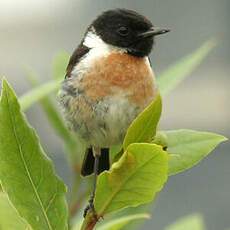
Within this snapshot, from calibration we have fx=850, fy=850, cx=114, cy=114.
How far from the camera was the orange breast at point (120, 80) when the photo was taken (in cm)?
262

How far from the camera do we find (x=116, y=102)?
2625mm

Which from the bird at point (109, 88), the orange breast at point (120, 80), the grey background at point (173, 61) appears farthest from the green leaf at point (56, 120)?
the grey background at point (173, 61)

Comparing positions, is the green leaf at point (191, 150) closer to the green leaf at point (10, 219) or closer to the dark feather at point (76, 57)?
the green leaf at point (10, 219)

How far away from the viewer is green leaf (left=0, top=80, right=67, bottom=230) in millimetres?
1697

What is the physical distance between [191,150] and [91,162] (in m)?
0.84

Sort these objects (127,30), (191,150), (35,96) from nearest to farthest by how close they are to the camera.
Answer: (191,150) → (35,96) → (127,30)

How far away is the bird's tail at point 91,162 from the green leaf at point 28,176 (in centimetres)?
62

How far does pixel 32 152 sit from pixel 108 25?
1.20 metres

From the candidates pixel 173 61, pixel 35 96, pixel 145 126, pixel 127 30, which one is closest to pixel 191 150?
pixel 145 126

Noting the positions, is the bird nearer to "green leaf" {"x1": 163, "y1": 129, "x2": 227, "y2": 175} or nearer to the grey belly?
the grey belly

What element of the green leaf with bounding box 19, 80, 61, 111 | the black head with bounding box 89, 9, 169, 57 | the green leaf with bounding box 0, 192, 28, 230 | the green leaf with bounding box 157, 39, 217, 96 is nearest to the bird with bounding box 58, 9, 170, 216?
the black head with bounding box 89, 9, 169, 57

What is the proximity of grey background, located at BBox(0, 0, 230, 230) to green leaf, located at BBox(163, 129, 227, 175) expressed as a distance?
544 cm

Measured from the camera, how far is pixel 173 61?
8.24 metres

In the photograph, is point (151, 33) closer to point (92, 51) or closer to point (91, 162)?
point (92, 51)
